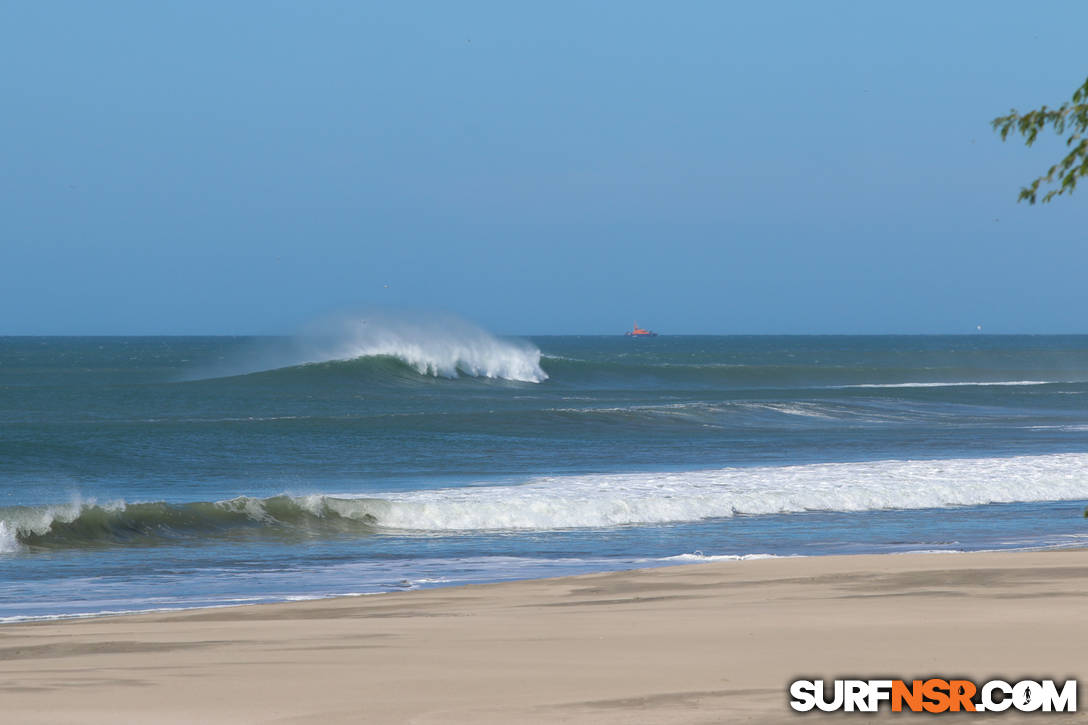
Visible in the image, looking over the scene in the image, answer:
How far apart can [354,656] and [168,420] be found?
81.2 ft

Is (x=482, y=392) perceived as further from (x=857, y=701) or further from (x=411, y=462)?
(x=857, y=701)

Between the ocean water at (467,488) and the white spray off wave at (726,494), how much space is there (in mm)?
41

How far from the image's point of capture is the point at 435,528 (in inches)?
575

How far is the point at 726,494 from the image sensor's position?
648 inches

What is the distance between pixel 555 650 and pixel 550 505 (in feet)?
27.3

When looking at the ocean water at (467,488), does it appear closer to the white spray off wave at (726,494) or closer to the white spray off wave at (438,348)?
the white spray off wave at (726,494)

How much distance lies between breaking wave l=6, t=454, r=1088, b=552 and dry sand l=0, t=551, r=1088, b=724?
502 cm

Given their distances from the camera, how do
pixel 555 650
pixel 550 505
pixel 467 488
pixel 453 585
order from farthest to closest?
pixel 467 488
pixel 550 505
pixel 453 585
pixel 555 650

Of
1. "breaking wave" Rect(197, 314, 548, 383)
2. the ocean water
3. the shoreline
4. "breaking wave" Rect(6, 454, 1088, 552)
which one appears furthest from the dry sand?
"breaking wave" Rect(197, 314, 548, 383)

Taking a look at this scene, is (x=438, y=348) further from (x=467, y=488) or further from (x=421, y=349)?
(x=467, y=488)

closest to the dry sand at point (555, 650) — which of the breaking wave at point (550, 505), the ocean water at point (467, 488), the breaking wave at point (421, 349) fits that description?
the ocean water at point (467, 488)

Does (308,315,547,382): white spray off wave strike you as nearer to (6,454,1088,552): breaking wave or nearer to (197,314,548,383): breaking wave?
(197,314,548,383): breaking wave

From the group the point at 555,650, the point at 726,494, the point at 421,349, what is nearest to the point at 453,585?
the point at 555,650

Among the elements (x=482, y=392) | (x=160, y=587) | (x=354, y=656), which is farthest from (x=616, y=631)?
(x=482, y=392)
